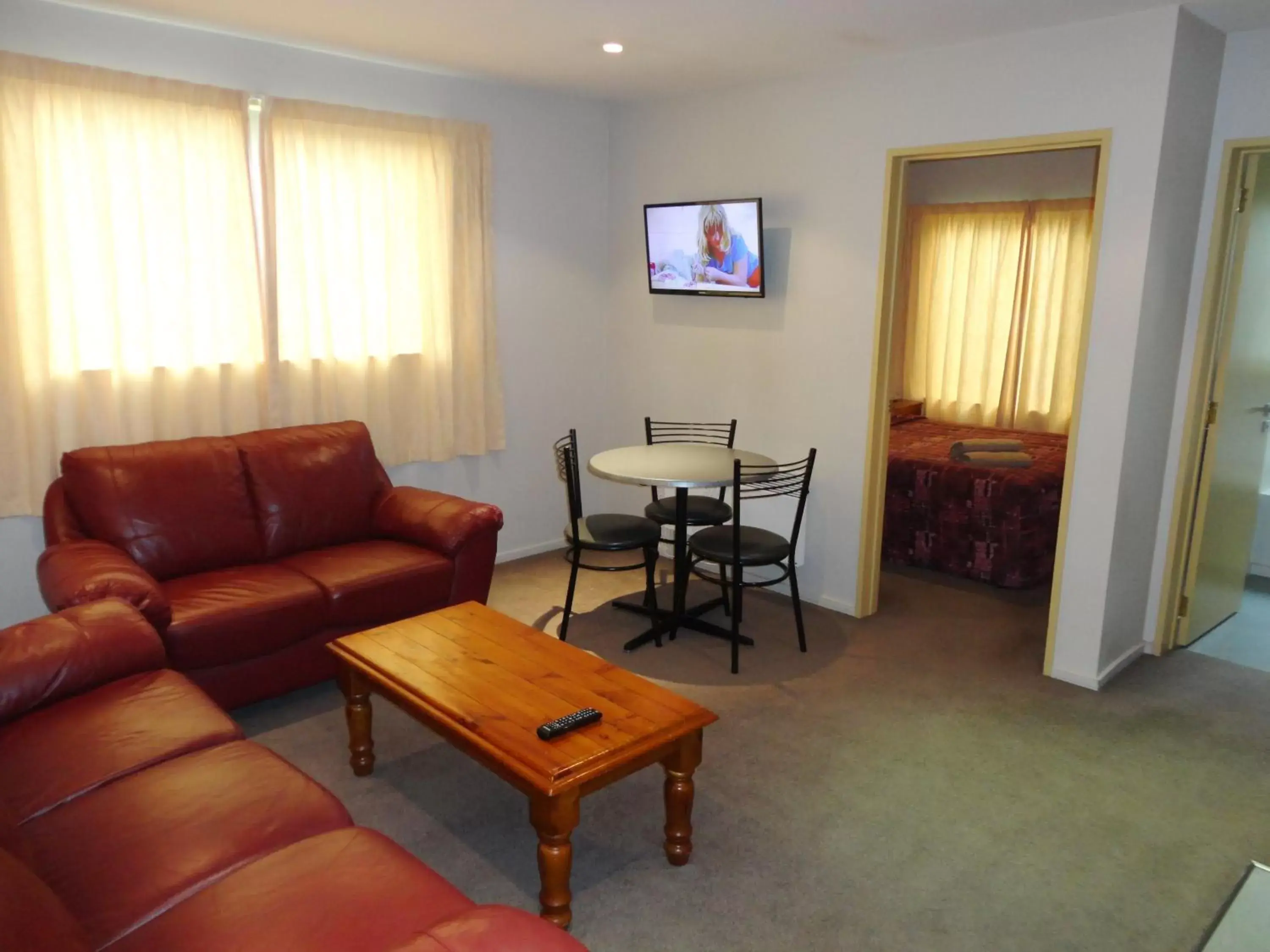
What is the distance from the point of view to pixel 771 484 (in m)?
4.26

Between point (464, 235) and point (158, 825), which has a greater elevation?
point (464, 235)

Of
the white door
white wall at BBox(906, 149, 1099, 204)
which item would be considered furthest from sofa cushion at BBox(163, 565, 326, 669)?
white wall at BBox(906, 149, 1099, 204)

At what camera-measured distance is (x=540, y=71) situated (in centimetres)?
444

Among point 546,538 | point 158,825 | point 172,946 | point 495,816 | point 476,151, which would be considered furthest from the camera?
point 546,538

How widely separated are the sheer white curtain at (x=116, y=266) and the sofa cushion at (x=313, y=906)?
8.36 ft

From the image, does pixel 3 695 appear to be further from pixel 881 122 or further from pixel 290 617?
pixel 881 122

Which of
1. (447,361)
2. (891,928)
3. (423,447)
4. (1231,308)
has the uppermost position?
(1231,308)

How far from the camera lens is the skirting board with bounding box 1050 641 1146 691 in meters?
3.70

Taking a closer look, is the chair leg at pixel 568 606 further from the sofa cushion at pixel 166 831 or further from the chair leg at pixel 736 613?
the sofa cushion at pixel 166 831

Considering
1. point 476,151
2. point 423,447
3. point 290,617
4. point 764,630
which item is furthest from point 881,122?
point 290,617

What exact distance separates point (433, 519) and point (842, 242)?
225cm

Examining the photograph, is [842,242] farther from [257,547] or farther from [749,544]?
[257,547]

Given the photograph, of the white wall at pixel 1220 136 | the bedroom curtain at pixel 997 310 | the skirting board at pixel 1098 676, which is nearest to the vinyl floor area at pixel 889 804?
the skirting board at pixel 1098 676

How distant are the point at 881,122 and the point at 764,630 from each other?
7.68 feet
